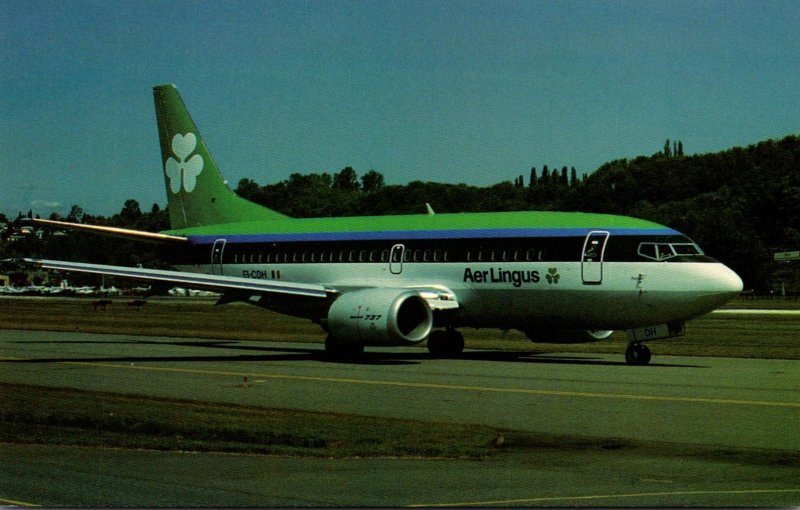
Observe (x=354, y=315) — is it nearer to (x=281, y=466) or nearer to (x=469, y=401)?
(x=469, y=401)

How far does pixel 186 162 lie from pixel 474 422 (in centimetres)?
2704

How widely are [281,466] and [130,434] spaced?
3.99 m

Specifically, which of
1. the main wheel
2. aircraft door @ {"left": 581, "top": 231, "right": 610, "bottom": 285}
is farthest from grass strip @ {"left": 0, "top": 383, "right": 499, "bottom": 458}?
aircraft door @ {"left": 581, "top": 231, "right": 610, "bottom": 285}

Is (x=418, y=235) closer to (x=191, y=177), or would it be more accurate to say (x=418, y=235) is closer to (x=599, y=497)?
(x=191, y=177)

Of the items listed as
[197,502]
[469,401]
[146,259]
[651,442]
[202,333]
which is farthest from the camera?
[146,259]

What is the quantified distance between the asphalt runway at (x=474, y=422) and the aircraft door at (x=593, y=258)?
8.10 feet

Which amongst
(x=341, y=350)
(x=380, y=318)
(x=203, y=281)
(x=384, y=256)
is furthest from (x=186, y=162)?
(x=380, y=318)

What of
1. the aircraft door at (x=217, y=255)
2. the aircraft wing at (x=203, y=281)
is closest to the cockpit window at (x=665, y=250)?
the aircraft wing at (x=203, y=281)

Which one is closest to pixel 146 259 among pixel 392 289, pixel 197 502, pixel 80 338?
pixel 80 338

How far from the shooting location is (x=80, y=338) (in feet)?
143

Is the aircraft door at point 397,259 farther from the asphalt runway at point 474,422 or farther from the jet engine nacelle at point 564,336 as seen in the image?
the jet engine nacelle at point 564,336

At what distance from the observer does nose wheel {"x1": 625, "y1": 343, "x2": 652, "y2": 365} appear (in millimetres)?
30031

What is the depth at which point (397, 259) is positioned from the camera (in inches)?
1361

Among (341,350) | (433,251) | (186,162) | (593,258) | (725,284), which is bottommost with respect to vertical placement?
(341,350)
